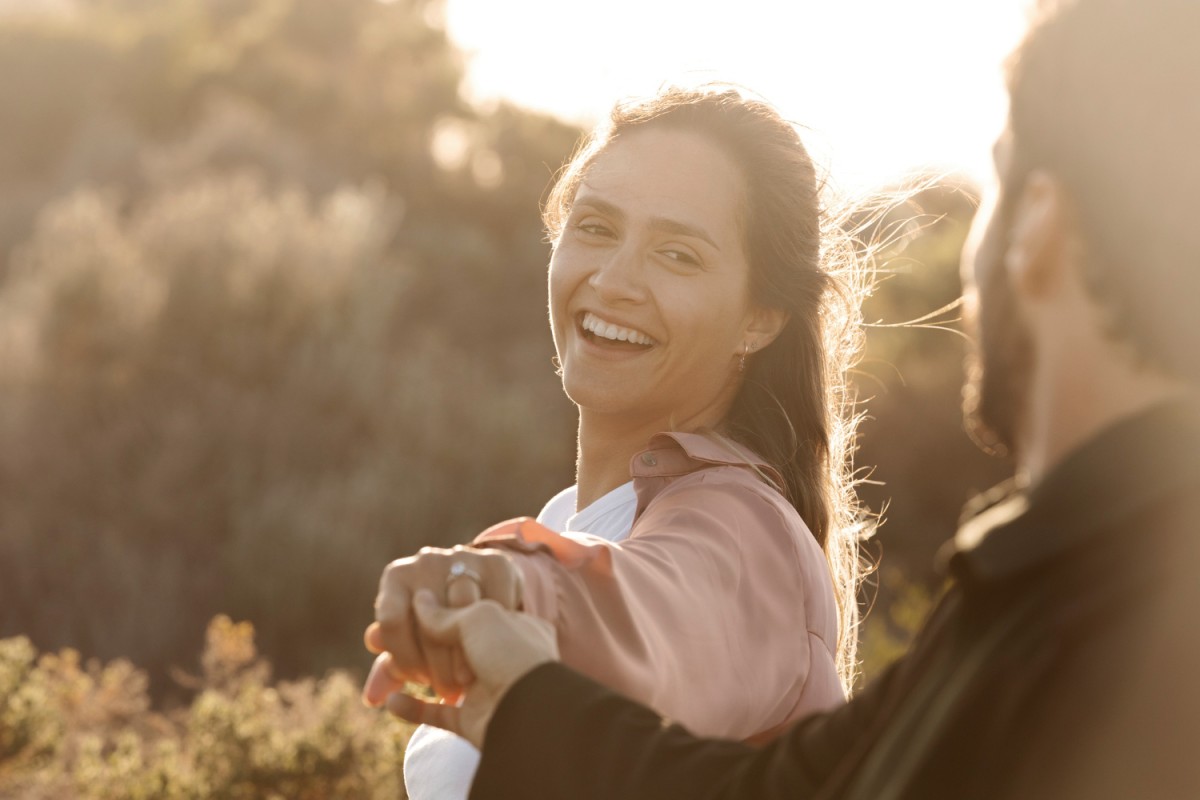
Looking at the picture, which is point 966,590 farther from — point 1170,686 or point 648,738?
point 648,738

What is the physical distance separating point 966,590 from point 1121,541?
0.60ft

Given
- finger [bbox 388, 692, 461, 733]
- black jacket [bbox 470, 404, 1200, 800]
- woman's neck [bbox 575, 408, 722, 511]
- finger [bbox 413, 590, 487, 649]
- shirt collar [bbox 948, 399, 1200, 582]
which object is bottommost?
black jacket [bbox 470, 404, 1200, 800]

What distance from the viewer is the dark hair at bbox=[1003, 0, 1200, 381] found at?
1252mm

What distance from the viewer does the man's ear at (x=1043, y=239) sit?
1.33 meters

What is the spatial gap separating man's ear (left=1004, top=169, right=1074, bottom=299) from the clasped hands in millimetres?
730

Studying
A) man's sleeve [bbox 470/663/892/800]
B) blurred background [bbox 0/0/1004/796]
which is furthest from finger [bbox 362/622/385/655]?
blurred background [bbox 0/0/1004/796]

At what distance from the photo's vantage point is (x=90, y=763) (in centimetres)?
514

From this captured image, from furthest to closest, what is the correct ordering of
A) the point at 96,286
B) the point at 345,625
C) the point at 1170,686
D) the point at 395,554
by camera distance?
the point at 96,286
the point at 395,554
the point at 345,625
the point at 1170,686

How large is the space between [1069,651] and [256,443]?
10.4 meters

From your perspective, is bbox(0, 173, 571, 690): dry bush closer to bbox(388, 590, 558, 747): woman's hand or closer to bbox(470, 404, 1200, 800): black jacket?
bbox(388, 590, 558, 747): woman's hand

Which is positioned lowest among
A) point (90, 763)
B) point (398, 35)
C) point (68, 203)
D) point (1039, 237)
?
point (1039, 237)

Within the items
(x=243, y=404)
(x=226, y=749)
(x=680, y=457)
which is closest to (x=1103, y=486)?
(x=680, y=457)

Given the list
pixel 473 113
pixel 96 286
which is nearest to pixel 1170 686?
pixel 96 286

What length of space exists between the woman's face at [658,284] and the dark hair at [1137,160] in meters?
1.39
